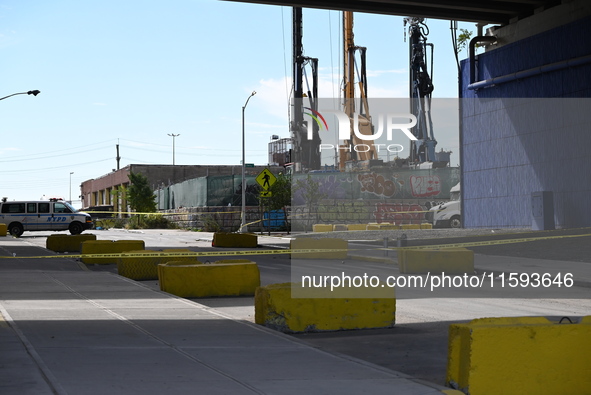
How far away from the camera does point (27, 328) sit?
10.3m

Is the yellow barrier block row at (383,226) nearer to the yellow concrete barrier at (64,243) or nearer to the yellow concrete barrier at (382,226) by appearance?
the yellow concrete barrier at (382,226)

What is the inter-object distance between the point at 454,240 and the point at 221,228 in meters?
30.8

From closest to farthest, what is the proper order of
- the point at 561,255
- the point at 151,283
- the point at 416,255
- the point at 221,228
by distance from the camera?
the point at 151,283 < the point at 416,255 < the point at 561,255 < the point at 221,228

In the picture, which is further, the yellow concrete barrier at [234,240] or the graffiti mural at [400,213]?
the graffiti mural at [400,213]

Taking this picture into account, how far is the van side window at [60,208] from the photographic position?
46.9 m

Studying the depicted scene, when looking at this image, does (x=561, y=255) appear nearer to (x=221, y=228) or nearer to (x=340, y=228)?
(x=340, y=228)

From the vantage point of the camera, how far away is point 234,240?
3522 centimetres

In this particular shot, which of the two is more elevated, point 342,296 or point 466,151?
point 466,151

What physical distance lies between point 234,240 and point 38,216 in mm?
16595

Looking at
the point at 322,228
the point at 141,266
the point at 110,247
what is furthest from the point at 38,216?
the point at 141,266

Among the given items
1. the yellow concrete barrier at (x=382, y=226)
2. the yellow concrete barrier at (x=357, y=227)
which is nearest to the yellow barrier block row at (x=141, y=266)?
the yellow concrete barrier at (x=382, y=226)

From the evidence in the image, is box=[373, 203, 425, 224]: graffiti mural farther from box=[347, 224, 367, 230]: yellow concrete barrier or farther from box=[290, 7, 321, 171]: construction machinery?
box=[290, 7, 321, 171]: construction machinery

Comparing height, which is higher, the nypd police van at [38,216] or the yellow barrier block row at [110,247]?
the nypd police van at [38,216]

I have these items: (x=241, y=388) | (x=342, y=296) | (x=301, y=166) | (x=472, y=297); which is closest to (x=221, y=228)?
(x=301, y=166)
